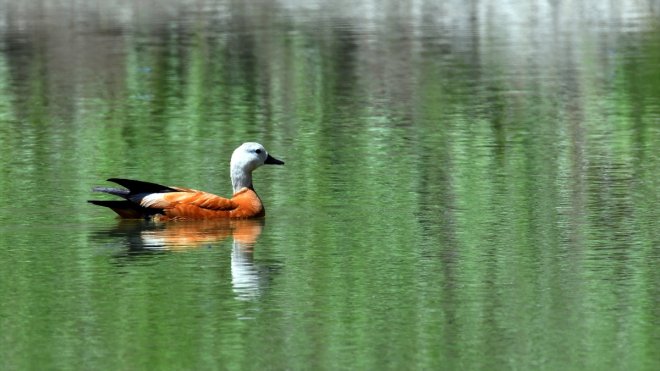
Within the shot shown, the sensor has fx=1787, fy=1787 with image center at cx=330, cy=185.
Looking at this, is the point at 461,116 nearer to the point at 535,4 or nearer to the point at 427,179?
the point at 427,179

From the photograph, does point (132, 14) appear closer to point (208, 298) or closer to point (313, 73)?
point (313, 73)

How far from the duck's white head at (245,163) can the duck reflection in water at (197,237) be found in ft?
2.10

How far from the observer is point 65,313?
11.2 metres

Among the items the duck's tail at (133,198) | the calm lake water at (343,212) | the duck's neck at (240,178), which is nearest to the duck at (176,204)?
the duck's tail at (133,198)

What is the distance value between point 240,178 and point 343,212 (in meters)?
1.18

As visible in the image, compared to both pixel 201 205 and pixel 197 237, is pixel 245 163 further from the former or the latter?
pixel 197 237

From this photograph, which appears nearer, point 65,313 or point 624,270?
point 65,313

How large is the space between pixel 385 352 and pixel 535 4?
110ft

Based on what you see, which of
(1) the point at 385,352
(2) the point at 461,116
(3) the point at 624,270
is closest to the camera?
(1) the point at 385,352

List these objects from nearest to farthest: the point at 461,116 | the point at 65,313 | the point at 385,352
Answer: the point at 385,352 → the point at 65,313 → the point at 461,116

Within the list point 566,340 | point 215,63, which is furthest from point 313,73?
point 566,340

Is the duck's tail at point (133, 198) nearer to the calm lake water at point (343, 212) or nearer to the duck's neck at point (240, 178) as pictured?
the calm lake water at point (343, 212)

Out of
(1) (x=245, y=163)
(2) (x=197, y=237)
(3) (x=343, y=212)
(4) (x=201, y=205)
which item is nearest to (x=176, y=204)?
(4) (x=201, y=205)

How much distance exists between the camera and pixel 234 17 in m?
41.0
